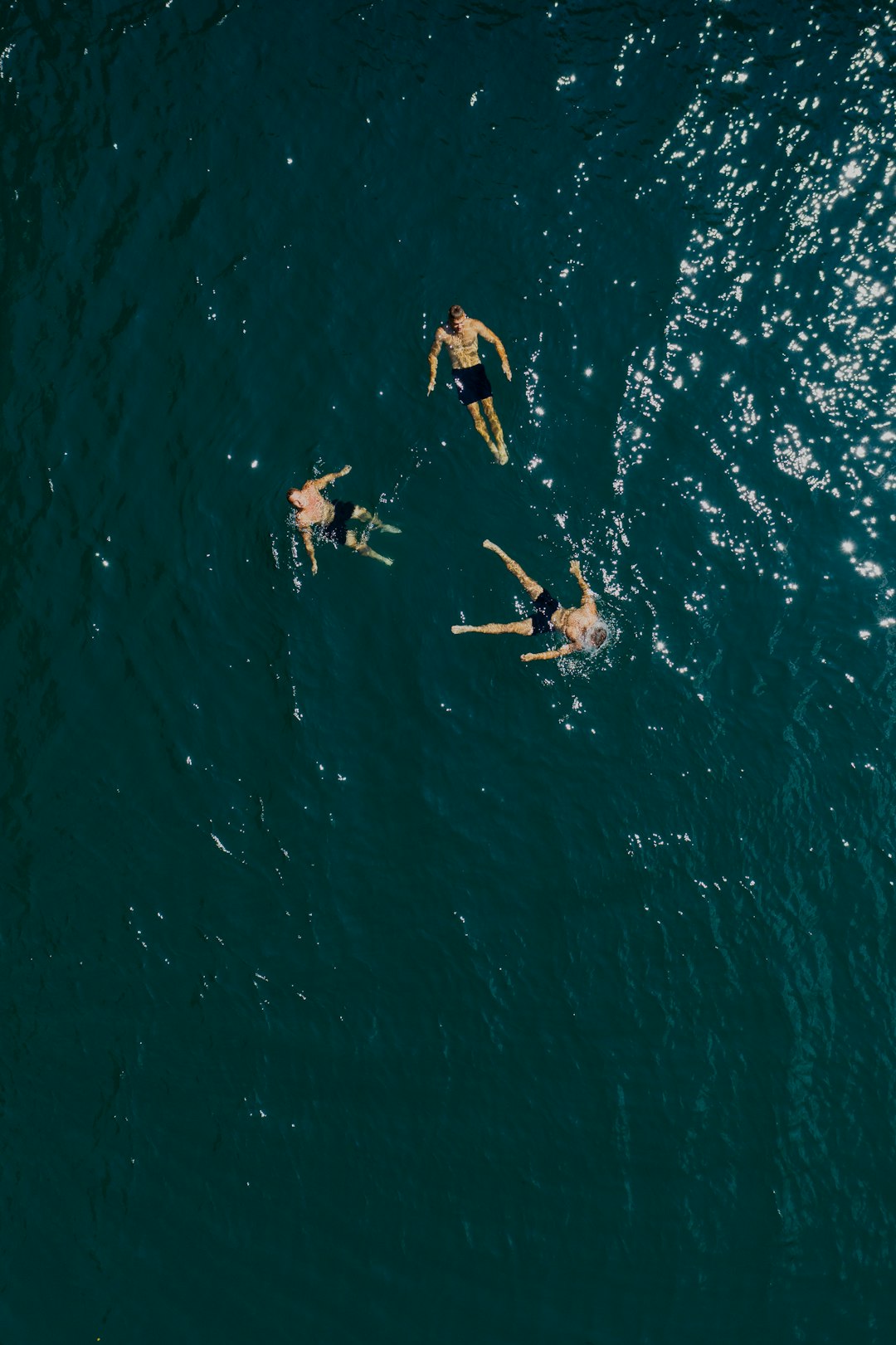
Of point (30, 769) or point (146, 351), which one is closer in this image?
point (30, 769)

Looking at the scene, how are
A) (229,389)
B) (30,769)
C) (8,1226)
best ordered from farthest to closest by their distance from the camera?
(229,389) < (30,769) < (8,1226)

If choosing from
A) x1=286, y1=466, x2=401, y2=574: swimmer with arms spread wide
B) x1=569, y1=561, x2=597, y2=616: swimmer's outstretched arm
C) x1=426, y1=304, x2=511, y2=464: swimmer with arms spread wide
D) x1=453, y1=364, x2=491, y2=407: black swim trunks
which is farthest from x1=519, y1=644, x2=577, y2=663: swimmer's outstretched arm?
x1=453, y1=364, x2=491, y2=407: black swim trunks

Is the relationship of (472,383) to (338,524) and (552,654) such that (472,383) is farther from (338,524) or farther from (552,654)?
(552,654)

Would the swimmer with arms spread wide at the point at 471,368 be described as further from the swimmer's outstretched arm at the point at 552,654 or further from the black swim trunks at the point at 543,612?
A: the swimmer's outstretched arm at the point at 552,654

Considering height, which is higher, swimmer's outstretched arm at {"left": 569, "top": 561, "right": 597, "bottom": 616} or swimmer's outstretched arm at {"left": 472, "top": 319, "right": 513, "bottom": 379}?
swimmer's outstretched arm at {"left": 472, "top": 319, "right": 513, "bottom": 379}

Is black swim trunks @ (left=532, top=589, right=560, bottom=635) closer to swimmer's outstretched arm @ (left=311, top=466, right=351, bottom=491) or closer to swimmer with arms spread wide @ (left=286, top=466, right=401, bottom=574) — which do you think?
swimmer with arms spread wide @ (left=286, top=466, right=401, bottom=574)

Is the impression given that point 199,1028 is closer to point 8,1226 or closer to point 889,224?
point 8,1226

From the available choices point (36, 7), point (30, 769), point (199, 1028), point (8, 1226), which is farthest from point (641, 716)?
point (36, 7)
